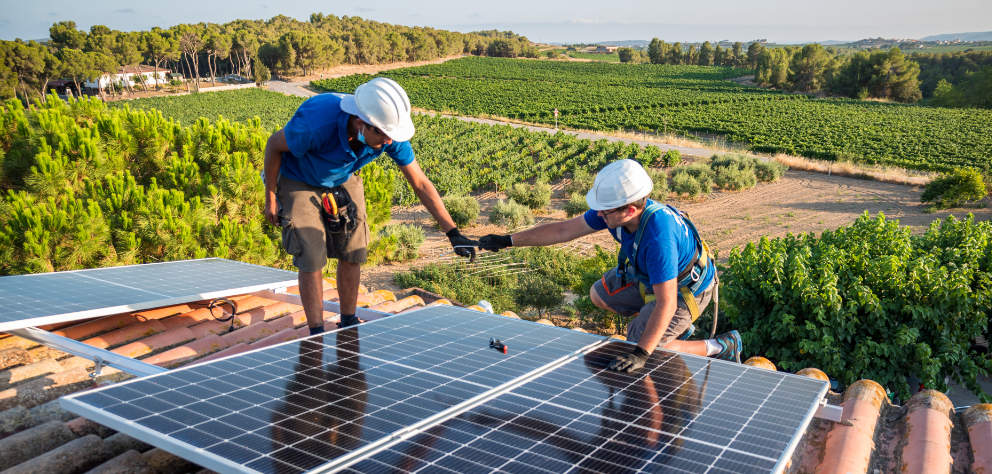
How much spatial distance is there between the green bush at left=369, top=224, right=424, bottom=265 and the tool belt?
39.3 feet

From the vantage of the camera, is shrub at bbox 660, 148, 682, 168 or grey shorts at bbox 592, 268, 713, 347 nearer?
grey shorts at bbox 592, 268, 713, 347

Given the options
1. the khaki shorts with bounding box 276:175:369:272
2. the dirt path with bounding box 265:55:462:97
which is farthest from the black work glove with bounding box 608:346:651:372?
the dirt path with bounding box 265:55:462:97

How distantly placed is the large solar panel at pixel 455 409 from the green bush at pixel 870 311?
5.79 m

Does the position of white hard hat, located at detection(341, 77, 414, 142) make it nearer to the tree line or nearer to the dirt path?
the tree line

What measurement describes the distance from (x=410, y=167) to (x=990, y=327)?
9.08 meters

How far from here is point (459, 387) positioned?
Result: 3.42 m

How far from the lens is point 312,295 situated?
16.6 feet

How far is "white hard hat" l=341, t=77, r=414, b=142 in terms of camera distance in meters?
4.43

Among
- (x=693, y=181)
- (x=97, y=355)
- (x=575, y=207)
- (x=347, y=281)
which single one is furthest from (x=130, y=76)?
(x=97, y=355)

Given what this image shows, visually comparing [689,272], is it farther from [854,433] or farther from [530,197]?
[530,197]

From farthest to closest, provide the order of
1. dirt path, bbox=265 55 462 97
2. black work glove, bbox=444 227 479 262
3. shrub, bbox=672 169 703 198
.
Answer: dirt path, bbox=265 55 462 97
shrub, bbox=672 169 703 198
black work glove, bbox=444 227 479 262

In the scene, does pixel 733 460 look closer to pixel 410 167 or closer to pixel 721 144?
pixel 410 167

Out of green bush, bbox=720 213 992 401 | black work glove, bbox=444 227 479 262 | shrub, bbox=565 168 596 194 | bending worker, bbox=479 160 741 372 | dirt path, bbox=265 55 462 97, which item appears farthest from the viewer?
dirt path, bbox=265 55 462 97

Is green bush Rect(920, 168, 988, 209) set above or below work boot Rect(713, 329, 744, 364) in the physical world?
below
